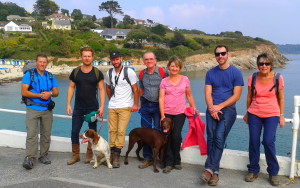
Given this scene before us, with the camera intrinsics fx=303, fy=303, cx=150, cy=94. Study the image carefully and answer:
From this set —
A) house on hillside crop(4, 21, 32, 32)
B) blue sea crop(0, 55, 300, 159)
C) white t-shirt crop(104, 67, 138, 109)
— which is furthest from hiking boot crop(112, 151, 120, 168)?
house on hillside crop(4, 21, 32, 32)

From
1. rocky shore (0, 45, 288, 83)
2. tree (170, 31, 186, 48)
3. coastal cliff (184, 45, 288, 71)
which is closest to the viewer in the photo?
rocky shore (0, 45, 288, 83)

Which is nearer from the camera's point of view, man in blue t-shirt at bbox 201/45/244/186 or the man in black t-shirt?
man in blue t-shirt at bbox 201/45/244/186

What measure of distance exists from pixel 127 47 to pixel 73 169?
3069 inches

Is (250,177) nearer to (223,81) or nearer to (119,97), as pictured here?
(223,81)

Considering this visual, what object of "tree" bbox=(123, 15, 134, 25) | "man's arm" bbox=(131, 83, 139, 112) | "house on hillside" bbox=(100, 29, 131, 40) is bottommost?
"man's arm" bbox=(131, 83, 139, 112)

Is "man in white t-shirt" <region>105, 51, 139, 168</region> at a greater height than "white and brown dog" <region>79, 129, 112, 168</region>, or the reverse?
"man in white t-shirt" <region>105, 51, 139, 168</region>

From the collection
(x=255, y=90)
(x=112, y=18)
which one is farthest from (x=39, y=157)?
(x=112, y=18)

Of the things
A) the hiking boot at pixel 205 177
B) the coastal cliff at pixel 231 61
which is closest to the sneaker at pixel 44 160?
the hiking boot at pixel 205 177

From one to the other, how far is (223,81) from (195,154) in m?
1.42

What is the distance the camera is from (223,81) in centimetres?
418

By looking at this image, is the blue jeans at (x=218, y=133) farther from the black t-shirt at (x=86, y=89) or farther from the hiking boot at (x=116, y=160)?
the black t-shirt at (x=86, y=89)

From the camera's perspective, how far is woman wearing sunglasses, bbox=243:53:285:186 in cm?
402

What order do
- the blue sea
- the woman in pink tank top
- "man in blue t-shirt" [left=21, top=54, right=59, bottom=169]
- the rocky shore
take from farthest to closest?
1. the rocky shore
2. the blue sea
3. "man in blue t-shirt" [left=21, top=54, right=59, bottom=169]
4. the woman in pink tank top

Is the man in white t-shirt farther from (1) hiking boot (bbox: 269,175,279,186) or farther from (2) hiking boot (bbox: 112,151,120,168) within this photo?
(1) hiking boot (bbox: 269,175,279,186)
